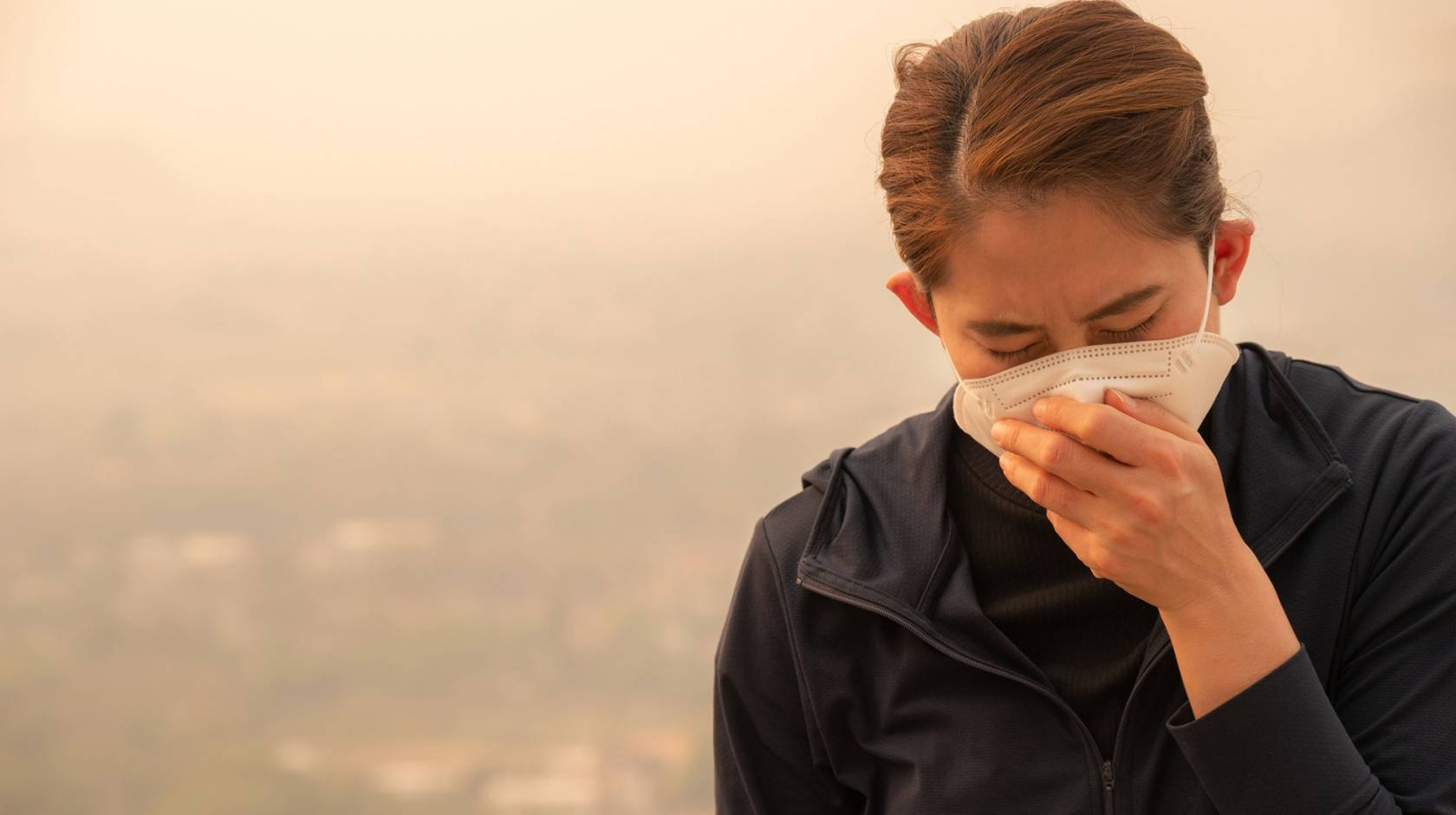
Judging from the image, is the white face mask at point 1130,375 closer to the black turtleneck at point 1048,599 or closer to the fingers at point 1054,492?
the fingers at point 1054,492

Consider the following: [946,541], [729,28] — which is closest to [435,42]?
[729,28]

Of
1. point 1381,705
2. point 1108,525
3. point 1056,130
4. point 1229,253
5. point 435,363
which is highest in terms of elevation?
point 435,363

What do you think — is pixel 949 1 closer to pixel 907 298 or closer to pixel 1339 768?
pixel 907 298

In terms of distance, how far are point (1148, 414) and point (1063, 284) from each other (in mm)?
146

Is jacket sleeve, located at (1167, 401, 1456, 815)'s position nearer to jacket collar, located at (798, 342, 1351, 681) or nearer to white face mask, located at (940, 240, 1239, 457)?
jacket collar, located at (798, 342, 1351, 681)

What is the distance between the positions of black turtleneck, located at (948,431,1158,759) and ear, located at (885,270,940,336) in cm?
17

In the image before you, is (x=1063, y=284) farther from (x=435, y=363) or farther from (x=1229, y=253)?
(x=435, y=363)

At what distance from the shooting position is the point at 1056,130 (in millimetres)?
1184

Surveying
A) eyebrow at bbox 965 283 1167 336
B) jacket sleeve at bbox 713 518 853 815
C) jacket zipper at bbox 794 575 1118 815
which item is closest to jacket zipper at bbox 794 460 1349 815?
jacket zipper at bbox 794 575 1118 815

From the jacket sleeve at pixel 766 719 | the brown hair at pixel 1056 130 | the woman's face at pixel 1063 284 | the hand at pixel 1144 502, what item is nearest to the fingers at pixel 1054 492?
the hand at pixel 1144 502

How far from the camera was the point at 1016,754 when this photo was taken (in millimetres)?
1320

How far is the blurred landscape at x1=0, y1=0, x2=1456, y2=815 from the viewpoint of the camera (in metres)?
2.28

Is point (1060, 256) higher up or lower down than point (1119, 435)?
higher up

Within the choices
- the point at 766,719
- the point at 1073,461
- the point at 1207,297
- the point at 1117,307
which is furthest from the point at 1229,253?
the point at 766,719
